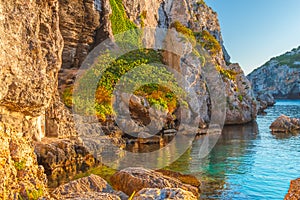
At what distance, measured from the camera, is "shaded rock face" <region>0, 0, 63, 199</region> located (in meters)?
9.20

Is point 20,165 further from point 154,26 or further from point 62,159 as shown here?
point 154,26

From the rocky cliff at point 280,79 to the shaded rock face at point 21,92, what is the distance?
125081 millimetres

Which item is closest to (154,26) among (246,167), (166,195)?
(246,167)

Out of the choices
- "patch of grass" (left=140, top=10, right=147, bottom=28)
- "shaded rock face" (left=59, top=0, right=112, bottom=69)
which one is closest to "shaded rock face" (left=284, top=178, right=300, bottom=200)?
"shaded rock face" (left=59, top=0, right=112, bottom=69)

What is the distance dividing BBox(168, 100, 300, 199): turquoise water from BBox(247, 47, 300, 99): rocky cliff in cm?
10925

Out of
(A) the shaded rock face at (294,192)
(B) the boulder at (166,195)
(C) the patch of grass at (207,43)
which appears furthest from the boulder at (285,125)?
(B) the boulder at (166,195)

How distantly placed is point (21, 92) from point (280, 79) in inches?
5942

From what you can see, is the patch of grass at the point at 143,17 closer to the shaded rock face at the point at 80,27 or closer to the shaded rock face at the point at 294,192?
the shaded rock face at the point at 80,27

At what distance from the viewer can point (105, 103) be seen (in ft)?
104

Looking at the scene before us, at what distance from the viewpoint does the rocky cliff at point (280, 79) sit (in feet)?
451

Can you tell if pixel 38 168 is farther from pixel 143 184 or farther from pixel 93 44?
pixel 93 44

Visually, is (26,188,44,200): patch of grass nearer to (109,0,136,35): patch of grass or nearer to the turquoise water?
the turquoise water

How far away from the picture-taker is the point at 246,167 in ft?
62.3

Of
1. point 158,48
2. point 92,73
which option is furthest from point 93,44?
point 158,48
